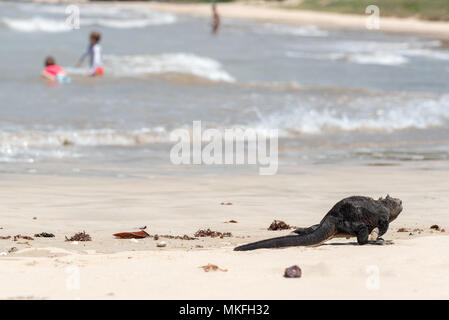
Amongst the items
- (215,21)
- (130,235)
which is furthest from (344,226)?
(215,21)

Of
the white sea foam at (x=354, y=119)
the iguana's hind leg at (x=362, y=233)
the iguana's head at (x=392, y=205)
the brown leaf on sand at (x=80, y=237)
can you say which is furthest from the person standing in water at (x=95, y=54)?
the iguana's hind leg at (x=362, y=233)

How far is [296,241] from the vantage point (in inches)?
252

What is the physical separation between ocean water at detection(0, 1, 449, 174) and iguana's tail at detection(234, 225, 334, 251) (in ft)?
16.4

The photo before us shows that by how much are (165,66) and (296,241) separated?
21.7m

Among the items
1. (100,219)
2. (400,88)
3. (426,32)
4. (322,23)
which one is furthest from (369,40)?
(100,219)

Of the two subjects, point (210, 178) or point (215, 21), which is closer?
point (210, 178)

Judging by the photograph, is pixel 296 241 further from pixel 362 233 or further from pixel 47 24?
pixel 47 24

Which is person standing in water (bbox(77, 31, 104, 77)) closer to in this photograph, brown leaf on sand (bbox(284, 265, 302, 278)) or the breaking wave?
brown leaf on sand (bbox(284, 265, 302, 278))

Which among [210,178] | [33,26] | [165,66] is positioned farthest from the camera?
[33,26]

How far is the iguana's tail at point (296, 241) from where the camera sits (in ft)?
20.9

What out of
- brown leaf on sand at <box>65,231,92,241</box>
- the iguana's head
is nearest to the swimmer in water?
brown leaf on sand at <box>65,231,92,241</box>

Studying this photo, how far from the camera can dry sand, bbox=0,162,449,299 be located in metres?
5.34

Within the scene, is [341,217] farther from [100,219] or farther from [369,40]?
[369,40]

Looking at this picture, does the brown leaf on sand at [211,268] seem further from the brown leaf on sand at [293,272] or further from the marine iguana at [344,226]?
the marine iguana at [344,226]
